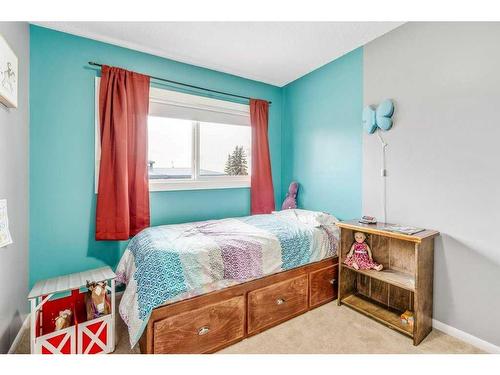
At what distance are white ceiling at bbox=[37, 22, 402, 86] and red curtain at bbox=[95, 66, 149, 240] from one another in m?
0.34

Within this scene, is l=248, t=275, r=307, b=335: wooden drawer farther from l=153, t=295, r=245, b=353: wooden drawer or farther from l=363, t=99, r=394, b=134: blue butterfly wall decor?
l=363, t=99, r=394, b=134: blue butterfly wall decor

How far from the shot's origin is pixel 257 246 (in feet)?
6.34

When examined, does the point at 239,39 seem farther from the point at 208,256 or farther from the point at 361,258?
the point at 361,258

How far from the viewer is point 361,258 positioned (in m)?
2.24

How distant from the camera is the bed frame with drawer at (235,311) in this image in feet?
4.97

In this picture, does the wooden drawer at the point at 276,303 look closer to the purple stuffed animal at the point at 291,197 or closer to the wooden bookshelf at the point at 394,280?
the wooden bookshelf at the point at 394,280

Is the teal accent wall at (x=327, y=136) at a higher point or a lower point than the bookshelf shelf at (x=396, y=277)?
higher

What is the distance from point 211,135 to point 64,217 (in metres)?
1.70

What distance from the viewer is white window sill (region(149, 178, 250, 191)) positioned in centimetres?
257

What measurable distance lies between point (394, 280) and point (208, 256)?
1.47 metres

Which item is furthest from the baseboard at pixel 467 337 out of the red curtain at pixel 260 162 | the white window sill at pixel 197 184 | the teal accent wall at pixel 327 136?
the white window sill at pixel 197 184

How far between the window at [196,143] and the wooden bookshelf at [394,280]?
61.0 inches
